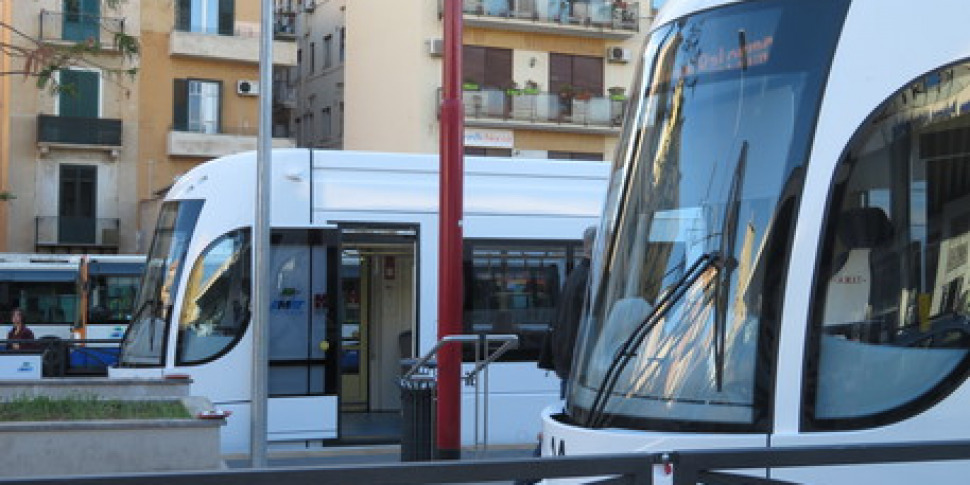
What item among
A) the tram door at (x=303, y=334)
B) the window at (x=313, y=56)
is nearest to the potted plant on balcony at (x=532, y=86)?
the window at (x=313, y=56)

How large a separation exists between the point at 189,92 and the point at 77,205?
5.08 meters

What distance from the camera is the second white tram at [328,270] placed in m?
12.5

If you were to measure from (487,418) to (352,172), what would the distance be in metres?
2.71

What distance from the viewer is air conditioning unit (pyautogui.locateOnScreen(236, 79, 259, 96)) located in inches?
1720

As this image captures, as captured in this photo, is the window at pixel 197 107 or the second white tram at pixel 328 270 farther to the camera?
the window at pixel 197 107

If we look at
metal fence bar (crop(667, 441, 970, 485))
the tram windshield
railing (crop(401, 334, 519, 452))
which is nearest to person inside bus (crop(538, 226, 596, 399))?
railing (crop(401, 334, 519, 452))

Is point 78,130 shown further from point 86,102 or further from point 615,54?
point 615,54

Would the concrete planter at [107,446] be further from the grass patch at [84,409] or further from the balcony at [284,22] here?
the balcony at [284,22]

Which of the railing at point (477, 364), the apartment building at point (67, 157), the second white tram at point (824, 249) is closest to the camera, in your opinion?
the second white tram at point (824, 249)

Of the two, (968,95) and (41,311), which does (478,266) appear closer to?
(968,95)

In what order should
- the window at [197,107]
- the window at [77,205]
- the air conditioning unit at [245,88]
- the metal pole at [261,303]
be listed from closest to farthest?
the metal pole at [261,303], the window at [77,205], the window at [197,107], the air conditioning unit at [245,88]

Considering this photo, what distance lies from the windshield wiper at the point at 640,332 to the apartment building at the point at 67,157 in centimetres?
3733

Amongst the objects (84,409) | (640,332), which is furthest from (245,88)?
(640,332)

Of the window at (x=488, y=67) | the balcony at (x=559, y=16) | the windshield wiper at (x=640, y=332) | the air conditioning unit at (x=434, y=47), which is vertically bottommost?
the windshield wiper at (x=640, y=332)
